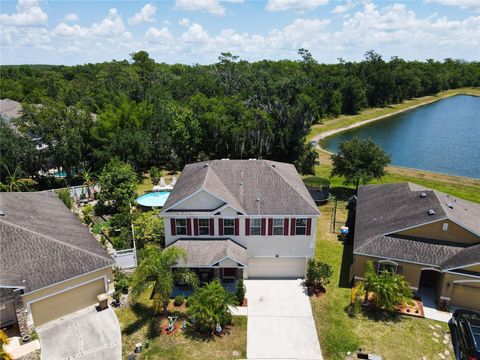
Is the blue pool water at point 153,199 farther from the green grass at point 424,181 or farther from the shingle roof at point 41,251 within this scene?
the green grass at point 424,181

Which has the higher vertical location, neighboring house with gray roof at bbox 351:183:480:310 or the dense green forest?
the dense green forest

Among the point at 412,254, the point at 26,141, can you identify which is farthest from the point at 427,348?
the point at 26,141

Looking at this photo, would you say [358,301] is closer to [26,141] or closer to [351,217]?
[351,217]

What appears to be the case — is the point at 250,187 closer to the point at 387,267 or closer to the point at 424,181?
the point at 387,267

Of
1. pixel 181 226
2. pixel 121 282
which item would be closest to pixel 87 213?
pixel 121 282

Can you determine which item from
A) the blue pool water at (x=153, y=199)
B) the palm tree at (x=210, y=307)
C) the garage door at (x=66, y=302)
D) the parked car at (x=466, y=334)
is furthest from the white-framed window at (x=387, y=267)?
the blue pool water at (x=153, y=199)

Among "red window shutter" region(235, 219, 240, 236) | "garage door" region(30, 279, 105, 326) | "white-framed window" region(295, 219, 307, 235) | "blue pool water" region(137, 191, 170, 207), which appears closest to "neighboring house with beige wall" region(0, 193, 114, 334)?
"garage door" region(30, 279, 105, 326)

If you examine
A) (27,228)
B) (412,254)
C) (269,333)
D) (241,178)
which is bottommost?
(269,333)

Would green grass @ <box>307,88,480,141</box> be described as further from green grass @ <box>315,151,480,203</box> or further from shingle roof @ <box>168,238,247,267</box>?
shingle roof @ <box>168,238,247,267</box>
